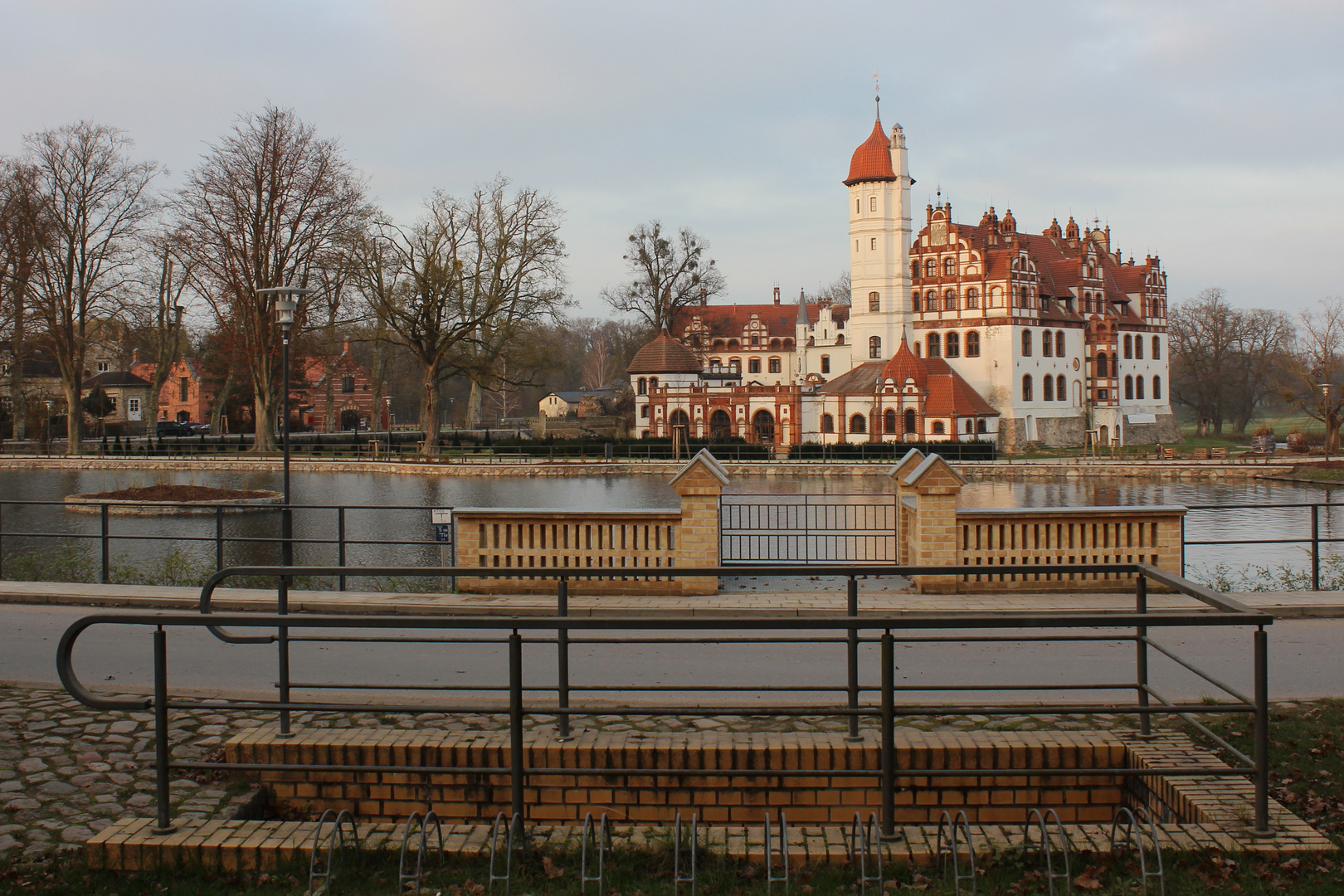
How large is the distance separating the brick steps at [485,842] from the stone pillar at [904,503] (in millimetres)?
8382

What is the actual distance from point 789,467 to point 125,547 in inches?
1426

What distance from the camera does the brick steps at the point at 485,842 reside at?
4.56 metres

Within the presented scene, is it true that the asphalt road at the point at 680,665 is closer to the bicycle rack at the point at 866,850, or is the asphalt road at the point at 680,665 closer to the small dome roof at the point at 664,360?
the bicycle rack at the point at 866,850

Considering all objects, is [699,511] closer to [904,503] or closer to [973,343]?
[904,503]

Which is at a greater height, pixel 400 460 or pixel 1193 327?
pixel 1193 327

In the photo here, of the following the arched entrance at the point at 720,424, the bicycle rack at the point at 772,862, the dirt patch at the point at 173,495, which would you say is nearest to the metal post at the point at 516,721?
the bicycle rack at the point at 772,862

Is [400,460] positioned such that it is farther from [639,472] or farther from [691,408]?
[691,408]

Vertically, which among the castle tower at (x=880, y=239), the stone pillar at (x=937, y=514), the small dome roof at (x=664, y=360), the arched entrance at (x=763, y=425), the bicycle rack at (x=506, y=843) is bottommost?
the bicycle rack at (x=506, y=843)

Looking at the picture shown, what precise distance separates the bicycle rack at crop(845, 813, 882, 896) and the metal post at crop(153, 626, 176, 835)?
10.1 feet

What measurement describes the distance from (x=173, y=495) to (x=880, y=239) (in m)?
58.1

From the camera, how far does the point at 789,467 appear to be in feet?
176

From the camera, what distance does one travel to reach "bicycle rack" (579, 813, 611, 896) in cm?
425

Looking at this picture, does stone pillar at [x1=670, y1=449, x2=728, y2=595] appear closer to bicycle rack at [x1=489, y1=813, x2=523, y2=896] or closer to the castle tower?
bicycle rack at [x1=489, y1=813, x2=523, y2=896]

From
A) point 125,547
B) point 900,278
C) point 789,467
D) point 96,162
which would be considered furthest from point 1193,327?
point 125,547
